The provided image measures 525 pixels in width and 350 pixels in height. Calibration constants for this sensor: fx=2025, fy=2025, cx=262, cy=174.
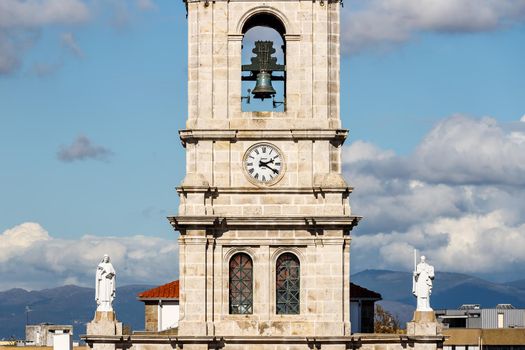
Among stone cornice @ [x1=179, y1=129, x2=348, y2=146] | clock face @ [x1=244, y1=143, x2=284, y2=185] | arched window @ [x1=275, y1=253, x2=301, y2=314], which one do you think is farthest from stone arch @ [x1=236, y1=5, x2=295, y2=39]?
arched window @ [x1=275, y1=253, x2=301, y2=314]

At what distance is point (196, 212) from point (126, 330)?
6501mm

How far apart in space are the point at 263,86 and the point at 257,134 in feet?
7.42

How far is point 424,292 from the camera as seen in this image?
88750 millimetres

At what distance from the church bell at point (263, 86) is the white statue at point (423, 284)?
10.0m

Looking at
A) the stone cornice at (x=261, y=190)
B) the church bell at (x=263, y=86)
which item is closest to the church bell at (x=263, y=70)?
the church bell at (x=263, y=86)

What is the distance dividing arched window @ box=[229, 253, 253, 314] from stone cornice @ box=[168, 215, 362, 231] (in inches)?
59.5

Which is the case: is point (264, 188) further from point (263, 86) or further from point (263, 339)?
point (263, 339)

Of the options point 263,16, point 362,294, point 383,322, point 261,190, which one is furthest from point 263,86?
point 383,322

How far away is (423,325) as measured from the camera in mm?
88438

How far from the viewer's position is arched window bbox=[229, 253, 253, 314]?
88688mm

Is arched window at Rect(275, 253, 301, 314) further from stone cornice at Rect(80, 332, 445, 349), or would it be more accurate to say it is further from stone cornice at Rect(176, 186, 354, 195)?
stone cornice at Rect(176, 186, 354, 195)

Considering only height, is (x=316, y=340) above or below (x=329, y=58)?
below

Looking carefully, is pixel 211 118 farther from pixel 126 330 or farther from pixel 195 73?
pixel 126 330

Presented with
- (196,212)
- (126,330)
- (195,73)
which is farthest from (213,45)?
(126,330)
